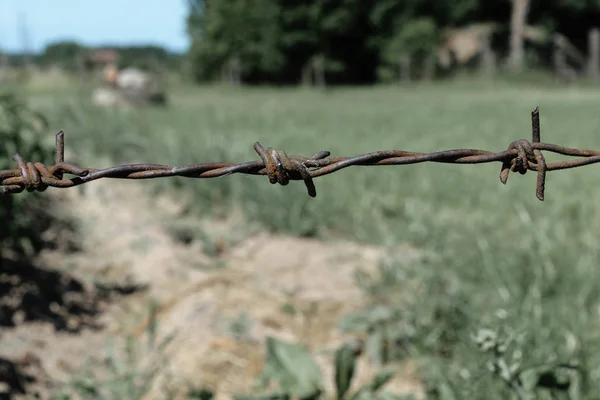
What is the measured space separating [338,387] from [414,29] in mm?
29840

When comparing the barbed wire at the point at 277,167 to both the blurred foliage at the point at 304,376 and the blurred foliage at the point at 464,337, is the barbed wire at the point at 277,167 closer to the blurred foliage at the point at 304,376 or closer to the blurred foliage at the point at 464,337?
the blurred foliage at the point at 464,337

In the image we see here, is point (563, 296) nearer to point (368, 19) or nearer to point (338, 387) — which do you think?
point (338, 387)

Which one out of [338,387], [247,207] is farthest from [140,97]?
[338,387]

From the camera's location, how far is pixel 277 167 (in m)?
1.38

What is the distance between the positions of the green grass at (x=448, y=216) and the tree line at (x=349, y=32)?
2342 cm

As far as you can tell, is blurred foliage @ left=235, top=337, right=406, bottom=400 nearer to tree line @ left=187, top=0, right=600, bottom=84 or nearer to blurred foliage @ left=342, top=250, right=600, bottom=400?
blurred foliage @ left=342, top=250, right=600, bottom=400

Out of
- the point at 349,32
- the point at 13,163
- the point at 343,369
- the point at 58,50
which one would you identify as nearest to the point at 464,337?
the point at 343,369

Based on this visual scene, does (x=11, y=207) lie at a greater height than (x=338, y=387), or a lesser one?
greater

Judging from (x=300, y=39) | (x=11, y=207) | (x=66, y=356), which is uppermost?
(x=300, y=39)

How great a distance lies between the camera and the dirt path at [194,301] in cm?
264

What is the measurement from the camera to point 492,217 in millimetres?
4016

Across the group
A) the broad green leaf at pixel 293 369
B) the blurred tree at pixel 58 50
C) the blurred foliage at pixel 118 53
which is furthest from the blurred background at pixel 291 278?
the blurred tree at pixel 58 50

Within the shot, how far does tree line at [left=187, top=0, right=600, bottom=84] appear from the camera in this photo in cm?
3112

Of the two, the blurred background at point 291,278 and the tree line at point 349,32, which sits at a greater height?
the tree line at point 349,32
